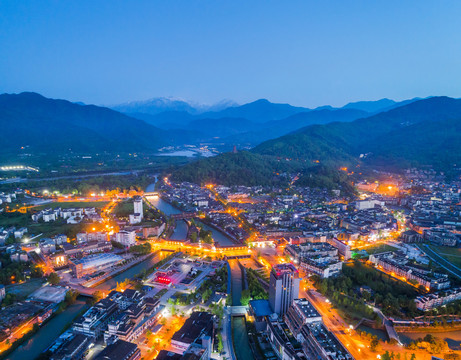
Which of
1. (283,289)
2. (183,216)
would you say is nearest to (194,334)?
(283,289)

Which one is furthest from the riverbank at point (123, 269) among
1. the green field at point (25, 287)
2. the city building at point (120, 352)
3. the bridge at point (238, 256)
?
the city building at point (120, 352)

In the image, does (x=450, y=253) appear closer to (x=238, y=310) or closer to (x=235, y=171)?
(x=238, y=310)


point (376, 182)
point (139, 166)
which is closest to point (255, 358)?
point (376, 182)

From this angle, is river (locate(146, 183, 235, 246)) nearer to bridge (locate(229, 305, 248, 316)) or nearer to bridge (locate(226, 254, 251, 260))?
bridge (locate(226, 254, 251, 260))

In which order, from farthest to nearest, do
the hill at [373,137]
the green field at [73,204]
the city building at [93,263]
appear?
the hill at [373,137]
the green field at [73,204]
the city building at [93,263]

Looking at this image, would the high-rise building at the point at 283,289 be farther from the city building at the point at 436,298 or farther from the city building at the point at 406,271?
the city building at the point at 406,271

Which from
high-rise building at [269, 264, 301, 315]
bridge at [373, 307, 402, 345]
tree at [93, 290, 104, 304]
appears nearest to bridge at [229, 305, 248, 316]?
high-rise building at [269, 264, 301, 315]
